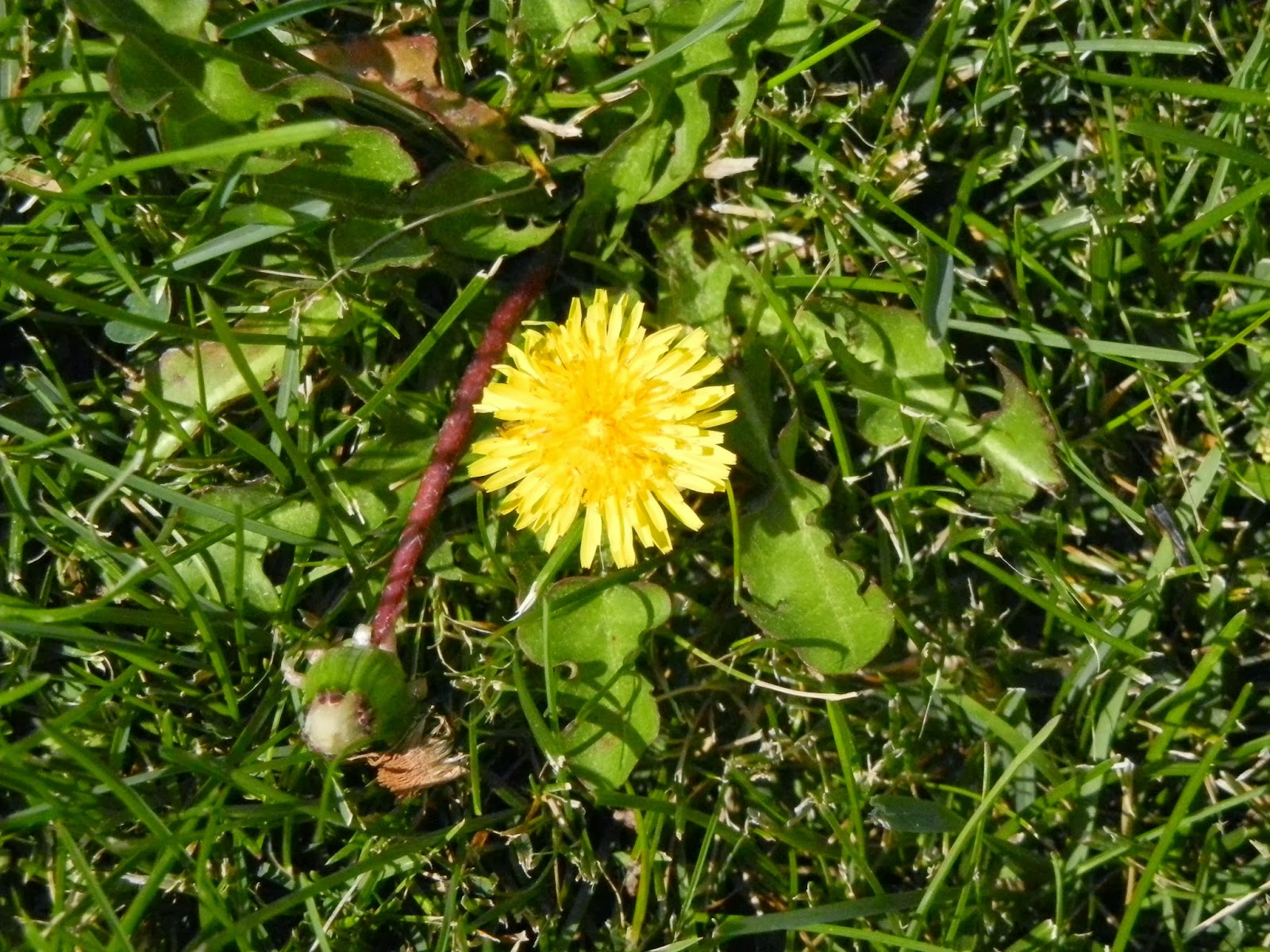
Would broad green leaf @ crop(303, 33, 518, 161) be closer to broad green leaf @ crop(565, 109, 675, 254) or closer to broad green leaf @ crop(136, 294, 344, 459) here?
broad green leaf @ crop(565, 109, 675, 254)

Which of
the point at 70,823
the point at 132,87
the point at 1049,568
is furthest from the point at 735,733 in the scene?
the point at 132,87

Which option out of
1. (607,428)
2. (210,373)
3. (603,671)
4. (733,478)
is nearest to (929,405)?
(733,478)

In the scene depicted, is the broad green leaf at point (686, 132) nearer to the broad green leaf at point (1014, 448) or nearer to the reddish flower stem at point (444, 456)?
the reddish flower stem at point (444, 456)

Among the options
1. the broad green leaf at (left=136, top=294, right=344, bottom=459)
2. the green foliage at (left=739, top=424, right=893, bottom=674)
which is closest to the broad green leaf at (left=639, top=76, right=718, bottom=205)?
the green foliage at (left=739, top=424, right=893, bottom=674)

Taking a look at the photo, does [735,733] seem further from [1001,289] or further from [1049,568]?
[1001,289]

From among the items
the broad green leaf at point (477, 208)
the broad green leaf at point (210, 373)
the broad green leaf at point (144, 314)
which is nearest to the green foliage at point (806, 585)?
the broad green leaf at point (477, 208)

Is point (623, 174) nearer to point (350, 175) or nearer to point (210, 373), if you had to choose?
point (350, 175)
